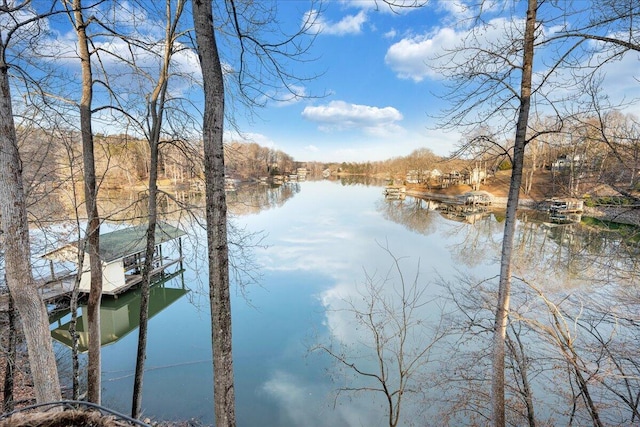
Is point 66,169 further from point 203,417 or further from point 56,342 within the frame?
point 56,342

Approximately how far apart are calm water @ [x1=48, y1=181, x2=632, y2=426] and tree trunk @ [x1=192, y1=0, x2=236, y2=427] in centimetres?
140

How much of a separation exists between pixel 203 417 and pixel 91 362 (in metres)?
2.94

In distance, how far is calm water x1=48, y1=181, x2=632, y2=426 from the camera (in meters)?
6.39

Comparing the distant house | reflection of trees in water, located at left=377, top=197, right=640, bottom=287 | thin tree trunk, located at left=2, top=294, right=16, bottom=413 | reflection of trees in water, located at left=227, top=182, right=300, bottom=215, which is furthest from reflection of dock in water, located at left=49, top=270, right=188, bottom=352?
the distant house

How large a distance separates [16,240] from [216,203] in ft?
6.41

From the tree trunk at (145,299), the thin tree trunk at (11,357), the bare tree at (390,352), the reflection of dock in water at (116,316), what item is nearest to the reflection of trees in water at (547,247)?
the bare tree at (390,352)

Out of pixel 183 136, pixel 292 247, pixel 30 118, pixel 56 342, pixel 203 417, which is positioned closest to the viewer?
pixel 30 118

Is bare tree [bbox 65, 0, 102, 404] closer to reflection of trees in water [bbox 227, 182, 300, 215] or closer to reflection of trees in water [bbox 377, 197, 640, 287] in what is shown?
reflection of trees in water [bbox 227, 182, 300, 215]

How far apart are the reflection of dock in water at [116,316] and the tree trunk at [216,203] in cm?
861

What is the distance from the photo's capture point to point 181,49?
14.8ft

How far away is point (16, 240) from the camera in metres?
2.64

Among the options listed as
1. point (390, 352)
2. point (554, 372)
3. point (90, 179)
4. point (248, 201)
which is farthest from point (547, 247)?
point (90, 179)

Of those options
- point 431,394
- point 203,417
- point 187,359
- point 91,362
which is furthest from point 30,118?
point 431,394

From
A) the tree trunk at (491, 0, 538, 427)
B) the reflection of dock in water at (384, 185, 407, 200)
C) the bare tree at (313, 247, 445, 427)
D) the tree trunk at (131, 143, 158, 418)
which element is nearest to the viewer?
the tree trunk at (491, 0, 538, 427)
